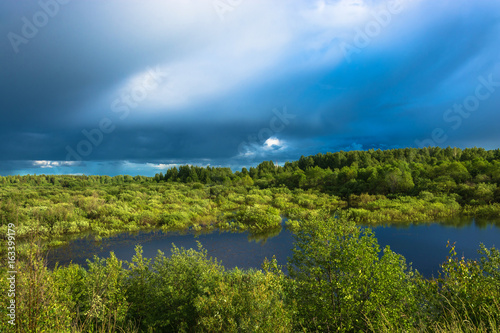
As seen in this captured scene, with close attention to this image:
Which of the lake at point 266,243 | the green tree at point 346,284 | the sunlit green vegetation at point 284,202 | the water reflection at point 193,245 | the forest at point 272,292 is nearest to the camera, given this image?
the forest at point 272,292

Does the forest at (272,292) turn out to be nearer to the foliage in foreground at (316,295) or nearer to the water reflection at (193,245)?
the foliage in foreground at (316,295)

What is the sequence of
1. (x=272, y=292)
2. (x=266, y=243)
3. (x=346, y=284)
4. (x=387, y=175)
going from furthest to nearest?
(x=387, y=175) < (x=266, y=243) < (x=346, y=284) < (x=272, y=292)

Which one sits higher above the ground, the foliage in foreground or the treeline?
the treeline

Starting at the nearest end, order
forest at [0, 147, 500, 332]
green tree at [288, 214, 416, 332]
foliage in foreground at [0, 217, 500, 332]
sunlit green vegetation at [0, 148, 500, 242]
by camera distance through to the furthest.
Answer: forest at [0, 147, 500, 332] < foliage in foreground at [0, 217, 500, 332] < green tree at [288, 214, 416, 332] < sunlit green vegetation at [0, 148, 500, 242]

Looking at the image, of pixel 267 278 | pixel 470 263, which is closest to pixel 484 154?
pixel 470 263

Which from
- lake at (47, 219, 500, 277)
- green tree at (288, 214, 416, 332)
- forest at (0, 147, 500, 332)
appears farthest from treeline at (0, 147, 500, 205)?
green tree at (288, 214, 416, 332)

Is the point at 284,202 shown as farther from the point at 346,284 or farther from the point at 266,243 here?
the point at 346,284

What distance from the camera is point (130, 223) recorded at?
36.7m

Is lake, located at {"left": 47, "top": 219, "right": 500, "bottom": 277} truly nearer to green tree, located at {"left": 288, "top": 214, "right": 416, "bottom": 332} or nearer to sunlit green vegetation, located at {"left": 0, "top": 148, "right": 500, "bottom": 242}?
sunlit green vegetation, located at {"left": 0, "top": 148, "right": 500, "bottom": 242}

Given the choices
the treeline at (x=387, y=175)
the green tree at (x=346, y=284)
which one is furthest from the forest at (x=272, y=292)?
the treeline at (x=387, y=175)

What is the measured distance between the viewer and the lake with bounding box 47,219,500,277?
23.7m

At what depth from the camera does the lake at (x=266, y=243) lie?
932 inches

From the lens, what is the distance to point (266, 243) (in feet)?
95.4

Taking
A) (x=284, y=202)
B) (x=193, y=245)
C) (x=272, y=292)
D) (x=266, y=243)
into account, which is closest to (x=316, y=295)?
(x=272, y=292)
